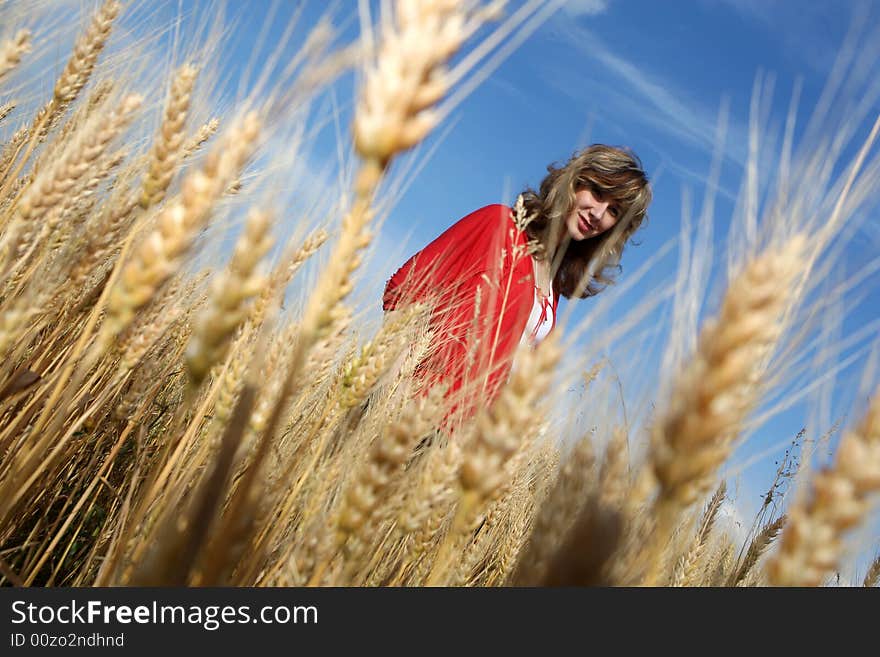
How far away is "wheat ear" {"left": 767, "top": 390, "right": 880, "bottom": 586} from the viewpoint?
616mm

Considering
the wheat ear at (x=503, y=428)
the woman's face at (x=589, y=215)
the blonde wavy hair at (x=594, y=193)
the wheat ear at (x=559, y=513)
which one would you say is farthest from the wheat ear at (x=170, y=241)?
the woman's face at (x=589, y=215)

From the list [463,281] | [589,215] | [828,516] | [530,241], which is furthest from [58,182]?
[589,215]

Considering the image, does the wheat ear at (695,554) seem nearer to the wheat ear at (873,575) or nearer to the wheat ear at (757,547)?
the wheat ear at (757,547)

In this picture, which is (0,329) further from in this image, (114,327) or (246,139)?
(246,139)

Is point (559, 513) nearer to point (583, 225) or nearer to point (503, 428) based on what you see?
point (503, 428)

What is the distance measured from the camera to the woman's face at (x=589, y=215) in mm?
2949

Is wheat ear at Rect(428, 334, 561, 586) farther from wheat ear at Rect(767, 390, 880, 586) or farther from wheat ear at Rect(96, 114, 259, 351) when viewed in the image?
wheat ear at Rect(96, 114, 259, 351)

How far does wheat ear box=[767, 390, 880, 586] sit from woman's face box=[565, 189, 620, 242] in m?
2.36

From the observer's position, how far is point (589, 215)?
298 cm


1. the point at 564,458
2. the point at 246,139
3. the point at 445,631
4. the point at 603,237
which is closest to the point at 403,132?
the point at 246,139

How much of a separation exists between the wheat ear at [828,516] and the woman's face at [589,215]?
2.36 meters

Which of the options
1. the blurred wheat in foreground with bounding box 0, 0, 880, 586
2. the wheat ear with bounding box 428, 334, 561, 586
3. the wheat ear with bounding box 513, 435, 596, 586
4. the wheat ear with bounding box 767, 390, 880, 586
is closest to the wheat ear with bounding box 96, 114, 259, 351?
the blurred wheat in foreground with bounding box 0, 0, 880, 586

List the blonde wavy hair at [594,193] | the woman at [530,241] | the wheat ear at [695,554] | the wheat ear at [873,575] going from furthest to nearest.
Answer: the blonde wavy hair at [594,193] < the woman at [530,241] < the wheat ear at [873,575] < the wheat ear at [695,554]

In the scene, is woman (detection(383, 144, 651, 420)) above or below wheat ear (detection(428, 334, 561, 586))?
below
